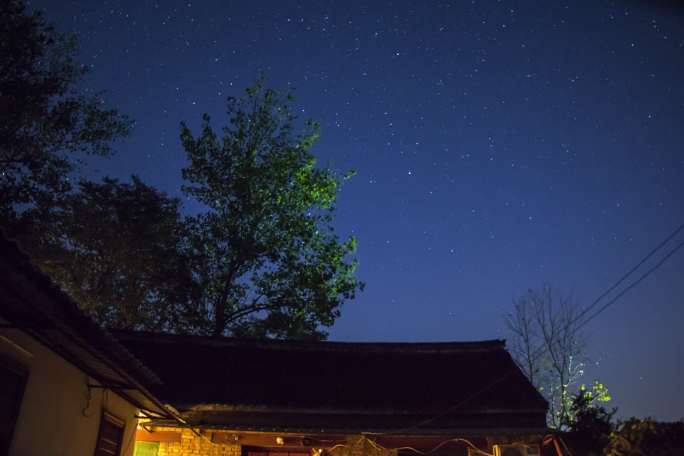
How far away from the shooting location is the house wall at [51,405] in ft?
19.0

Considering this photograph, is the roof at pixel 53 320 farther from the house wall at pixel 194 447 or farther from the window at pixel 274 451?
the window at pixel 274 451

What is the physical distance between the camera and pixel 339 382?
13797 mm

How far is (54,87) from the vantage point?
18.6 meters

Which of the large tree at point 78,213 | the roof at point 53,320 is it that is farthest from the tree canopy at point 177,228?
the roof at point 53,320

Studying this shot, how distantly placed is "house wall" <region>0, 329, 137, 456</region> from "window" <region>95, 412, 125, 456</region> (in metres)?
0.15

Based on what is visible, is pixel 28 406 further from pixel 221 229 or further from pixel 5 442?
pixel 221 229

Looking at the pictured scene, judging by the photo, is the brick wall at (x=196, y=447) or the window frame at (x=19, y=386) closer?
the window frame at (x=19, y=386)

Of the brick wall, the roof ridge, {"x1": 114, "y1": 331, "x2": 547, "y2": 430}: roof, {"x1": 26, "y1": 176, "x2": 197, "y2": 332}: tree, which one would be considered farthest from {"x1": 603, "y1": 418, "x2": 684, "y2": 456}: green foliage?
{"x1": 26, "y1": 176, "x2": 197, "y2": 332}: tree

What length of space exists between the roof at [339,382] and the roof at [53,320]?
209 inches

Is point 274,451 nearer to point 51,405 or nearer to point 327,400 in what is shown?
point 327,400

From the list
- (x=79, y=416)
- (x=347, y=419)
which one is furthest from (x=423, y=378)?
(x=79, y=416)

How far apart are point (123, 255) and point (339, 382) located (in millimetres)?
12029

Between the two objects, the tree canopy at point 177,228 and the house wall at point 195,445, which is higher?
the tree canopy at point 177,228

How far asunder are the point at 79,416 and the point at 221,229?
16530 millimetres
